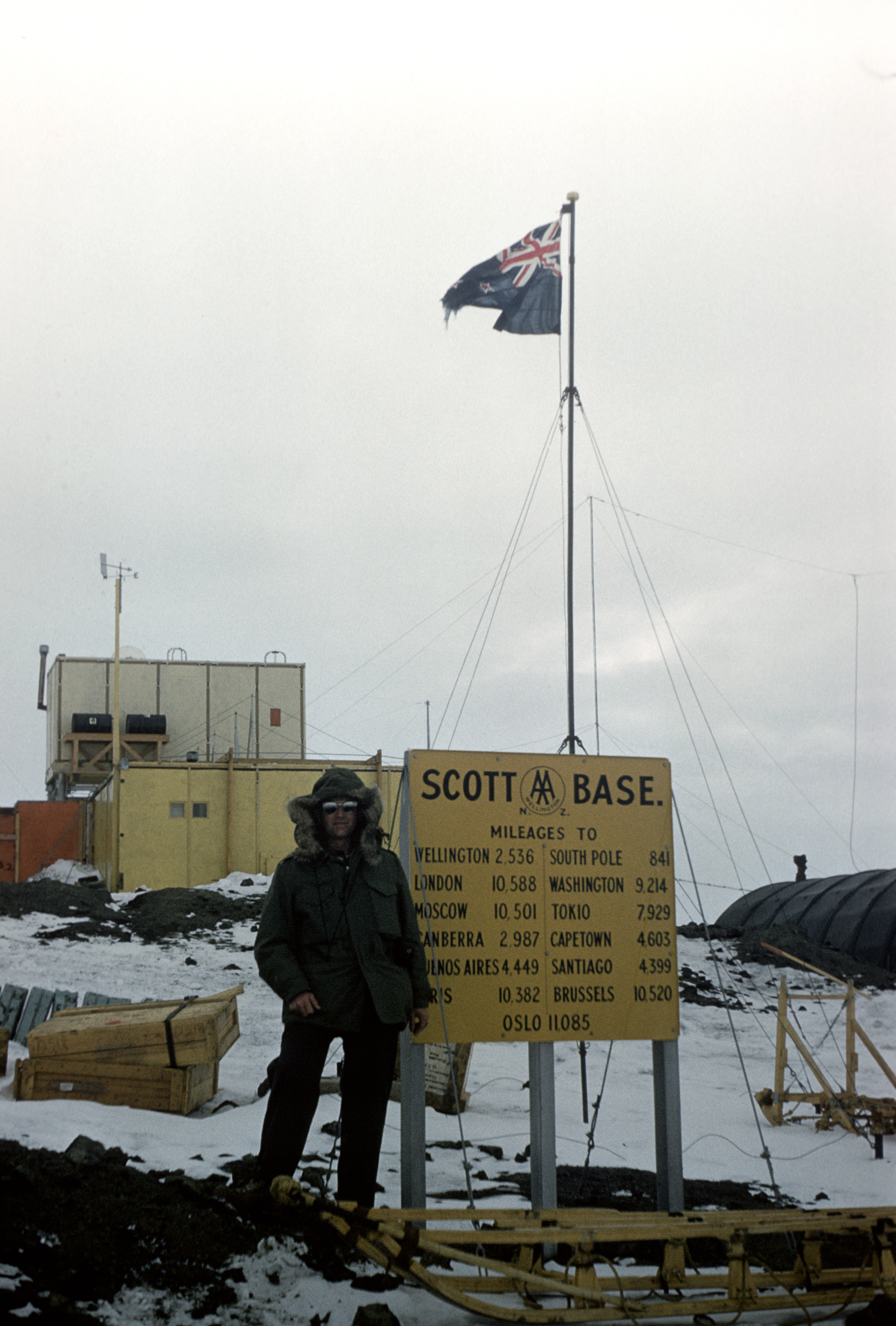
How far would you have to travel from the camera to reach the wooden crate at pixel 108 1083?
6.81 m

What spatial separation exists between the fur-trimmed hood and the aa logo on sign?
0.86 metres

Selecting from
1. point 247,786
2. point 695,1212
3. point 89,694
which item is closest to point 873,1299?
point 695,1212

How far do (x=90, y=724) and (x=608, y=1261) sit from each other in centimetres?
3207

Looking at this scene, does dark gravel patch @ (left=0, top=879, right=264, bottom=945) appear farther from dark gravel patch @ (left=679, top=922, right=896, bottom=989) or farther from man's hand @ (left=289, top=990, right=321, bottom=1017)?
man's hand @ (left=289, top=990, right=321, bottom=1017)

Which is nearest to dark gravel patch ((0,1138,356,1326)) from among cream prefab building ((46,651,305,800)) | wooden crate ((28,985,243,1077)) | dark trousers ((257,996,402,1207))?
dark trousers ((257,996,402,1207))

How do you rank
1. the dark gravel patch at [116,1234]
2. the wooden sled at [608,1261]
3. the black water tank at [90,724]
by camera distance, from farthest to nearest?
the black water tank at [90,724] < the wooden sled at [608,1261] < the dark gravel patch at [116,1234]

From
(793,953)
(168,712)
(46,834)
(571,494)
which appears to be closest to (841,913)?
(793,953)

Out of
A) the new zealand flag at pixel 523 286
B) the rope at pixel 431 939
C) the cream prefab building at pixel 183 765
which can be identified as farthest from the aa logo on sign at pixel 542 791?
the cream prefab building at pixel 183 765

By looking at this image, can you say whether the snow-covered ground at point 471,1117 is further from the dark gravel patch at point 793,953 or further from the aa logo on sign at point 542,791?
the aa logo on sign at point 542,791

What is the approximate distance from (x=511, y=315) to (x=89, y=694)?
2675 cm

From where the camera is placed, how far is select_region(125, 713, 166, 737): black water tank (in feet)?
113

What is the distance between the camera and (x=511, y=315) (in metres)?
13.0

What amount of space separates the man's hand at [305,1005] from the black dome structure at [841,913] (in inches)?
692

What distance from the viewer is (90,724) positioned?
3391 cm
